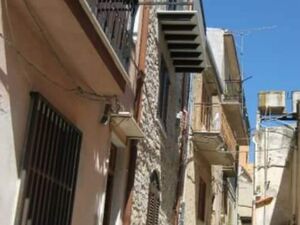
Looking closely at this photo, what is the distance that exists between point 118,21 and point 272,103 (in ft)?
53.3

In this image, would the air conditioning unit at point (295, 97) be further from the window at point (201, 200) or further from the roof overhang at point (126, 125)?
the roof overhang at point (126, 125)

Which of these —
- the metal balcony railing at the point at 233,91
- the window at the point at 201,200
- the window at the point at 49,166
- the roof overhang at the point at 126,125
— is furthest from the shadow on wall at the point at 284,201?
the window at the point at 49,166

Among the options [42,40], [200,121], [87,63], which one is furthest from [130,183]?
[200,121]

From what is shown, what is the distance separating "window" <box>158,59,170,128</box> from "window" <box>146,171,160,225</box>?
1.37m

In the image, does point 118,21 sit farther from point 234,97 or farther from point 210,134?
point 234,97

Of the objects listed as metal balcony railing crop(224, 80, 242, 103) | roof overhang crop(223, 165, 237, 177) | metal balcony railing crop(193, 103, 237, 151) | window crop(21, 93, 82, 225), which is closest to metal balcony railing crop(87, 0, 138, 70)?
window crop(21, 93, 82, 225)

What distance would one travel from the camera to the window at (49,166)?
5.74 meters

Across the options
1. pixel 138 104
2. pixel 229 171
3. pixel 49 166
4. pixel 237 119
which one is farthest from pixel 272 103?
pixel 49 166

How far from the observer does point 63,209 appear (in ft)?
21.7

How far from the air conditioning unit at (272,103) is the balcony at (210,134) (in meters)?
5.04

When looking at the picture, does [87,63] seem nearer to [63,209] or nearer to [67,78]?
[67,78]

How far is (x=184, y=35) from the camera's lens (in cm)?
1192

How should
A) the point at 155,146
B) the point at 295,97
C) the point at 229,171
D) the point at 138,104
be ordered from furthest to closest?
the point at 229,171 → the point at 295,97 → the point at 155,146 → the point at 138,104

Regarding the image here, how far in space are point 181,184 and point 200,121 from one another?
8.68ft
